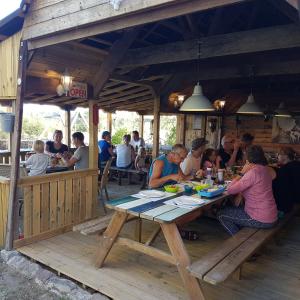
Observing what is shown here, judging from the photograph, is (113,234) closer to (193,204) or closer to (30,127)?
(193,204)

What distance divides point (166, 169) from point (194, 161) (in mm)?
676

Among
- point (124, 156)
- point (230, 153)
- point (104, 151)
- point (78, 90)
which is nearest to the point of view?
point (78, 90)

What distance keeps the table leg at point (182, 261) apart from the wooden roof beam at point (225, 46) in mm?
2117

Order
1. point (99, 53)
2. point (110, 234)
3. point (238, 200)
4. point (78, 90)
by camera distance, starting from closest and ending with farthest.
Answer: point (110, 234) → point (238, 200) → point (78, 90) → point (99, 53)

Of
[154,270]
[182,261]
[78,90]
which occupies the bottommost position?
[154,270]

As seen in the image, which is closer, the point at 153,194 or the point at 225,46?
the point at 153,194

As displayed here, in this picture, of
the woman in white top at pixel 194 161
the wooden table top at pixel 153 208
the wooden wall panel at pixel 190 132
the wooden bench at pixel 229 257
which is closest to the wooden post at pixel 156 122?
the woman in white top at pixel 194 161

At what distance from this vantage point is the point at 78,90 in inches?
158

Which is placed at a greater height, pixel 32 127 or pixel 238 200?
pixel 32 127

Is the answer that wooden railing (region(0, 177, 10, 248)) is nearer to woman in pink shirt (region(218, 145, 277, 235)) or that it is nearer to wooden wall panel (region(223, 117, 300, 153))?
woman in pink shirt (region(218, 145, 277, 235))

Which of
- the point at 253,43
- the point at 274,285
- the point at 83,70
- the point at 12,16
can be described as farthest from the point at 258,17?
the point at 274,285

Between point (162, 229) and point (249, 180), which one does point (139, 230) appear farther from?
point (249, 180)

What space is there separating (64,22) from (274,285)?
3052 millimetres

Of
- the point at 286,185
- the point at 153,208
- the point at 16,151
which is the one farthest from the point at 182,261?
the point at 16,151
